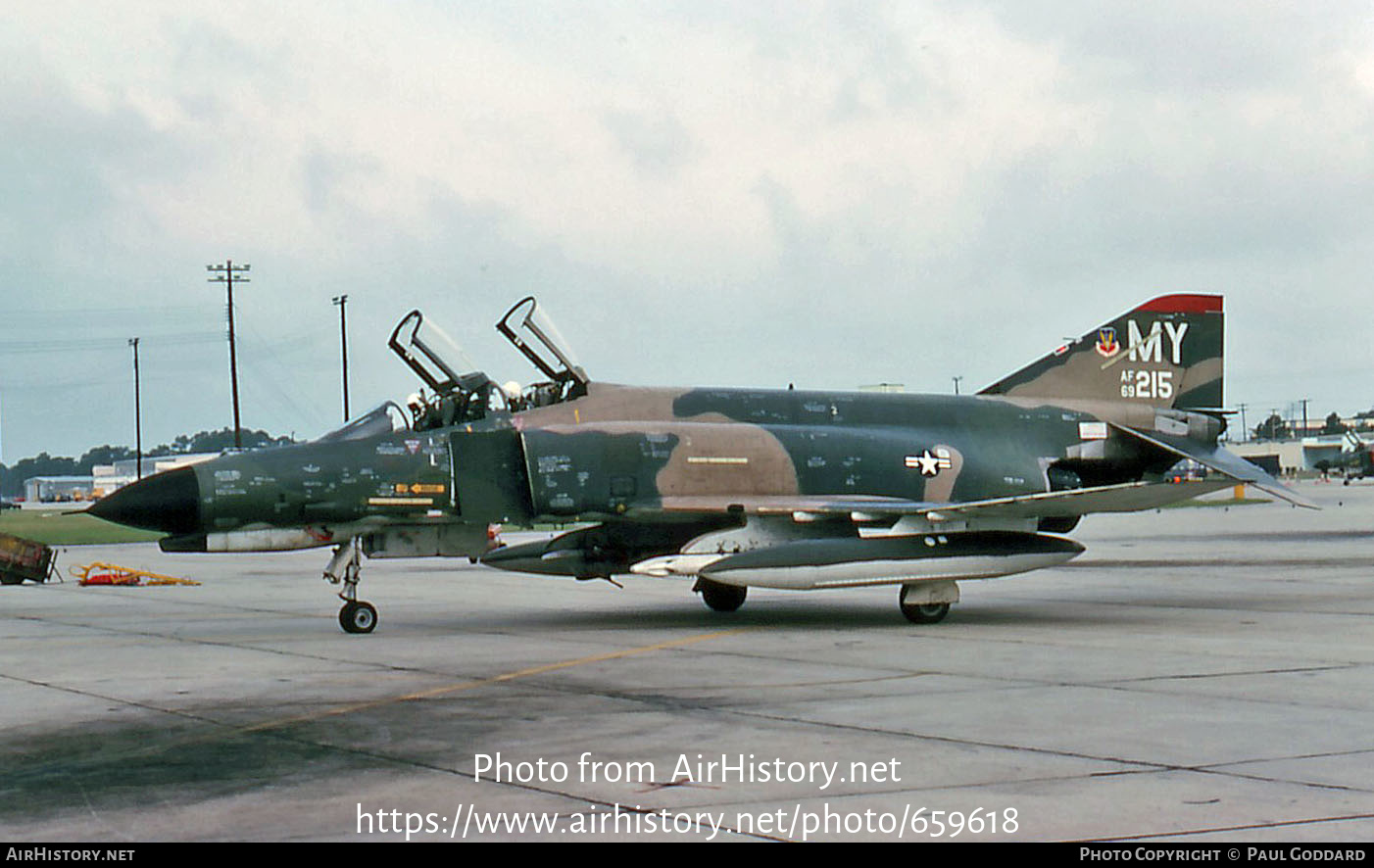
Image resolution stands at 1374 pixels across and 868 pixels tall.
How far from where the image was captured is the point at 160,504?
45.5ft

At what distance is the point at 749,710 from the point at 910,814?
3184mm

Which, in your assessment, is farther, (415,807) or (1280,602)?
(1280,602)

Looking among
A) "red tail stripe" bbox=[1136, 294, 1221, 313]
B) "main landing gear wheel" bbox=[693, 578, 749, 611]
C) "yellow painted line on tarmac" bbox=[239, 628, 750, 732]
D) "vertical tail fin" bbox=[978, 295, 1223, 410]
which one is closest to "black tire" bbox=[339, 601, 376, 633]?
"yellow painted line on tarmac" bbox=[239, 628, 750, 732]

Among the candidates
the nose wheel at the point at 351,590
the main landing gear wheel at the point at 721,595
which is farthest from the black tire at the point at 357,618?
the main landing gear wheel at the point at 721,595

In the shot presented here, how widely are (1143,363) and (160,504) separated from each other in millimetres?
12631

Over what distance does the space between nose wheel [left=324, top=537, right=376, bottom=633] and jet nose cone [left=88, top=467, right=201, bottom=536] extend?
1.54 metres

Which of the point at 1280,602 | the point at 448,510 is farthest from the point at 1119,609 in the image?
the point at 448,510

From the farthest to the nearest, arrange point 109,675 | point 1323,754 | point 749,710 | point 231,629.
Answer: point 231,629, point 109,675, point 749,710, point 1323,754

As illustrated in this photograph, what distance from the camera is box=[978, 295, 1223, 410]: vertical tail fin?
62.4 feet

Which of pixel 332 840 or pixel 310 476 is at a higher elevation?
pixel 310 476

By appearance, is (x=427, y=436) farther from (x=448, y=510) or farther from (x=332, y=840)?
(x=332, y=840)

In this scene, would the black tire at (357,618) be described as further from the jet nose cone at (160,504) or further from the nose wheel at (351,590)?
the jet nose cone at (160,504)

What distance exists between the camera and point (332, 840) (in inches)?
232

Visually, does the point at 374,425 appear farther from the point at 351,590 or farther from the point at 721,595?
the point at 721,595
